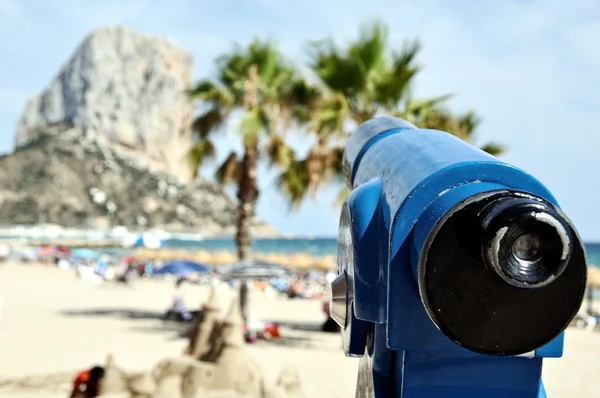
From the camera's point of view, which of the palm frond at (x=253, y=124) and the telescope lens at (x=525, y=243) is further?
the palm frond at (x=253, y=124)

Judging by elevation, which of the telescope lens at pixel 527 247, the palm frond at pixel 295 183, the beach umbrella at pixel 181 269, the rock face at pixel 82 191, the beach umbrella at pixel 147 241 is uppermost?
the telescope lens at pixel 527 247

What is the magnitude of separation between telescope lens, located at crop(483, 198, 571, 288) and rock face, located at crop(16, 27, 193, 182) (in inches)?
5909

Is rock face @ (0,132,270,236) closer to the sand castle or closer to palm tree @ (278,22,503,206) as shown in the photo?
palm tree @ (278,22,503,206)

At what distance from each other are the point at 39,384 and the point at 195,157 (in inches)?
362

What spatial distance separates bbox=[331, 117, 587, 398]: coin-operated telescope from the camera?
1.60m

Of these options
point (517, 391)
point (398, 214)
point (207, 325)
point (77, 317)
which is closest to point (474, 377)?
point (517, 391)

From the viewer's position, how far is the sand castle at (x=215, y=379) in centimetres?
617

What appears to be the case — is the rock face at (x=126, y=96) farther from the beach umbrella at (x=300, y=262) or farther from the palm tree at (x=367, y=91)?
the palm tree at (x=367, y=91)

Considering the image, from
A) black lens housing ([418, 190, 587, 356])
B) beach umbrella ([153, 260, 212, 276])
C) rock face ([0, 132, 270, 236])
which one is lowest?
rock face ([0, 132, 270, 236])

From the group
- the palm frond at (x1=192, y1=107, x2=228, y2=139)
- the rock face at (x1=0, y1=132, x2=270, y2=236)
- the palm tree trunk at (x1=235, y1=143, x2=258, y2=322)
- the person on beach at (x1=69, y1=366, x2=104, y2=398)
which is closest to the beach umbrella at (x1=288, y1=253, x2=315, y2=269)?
the palm tree trunk at (x1=235, y1=143, x2=258, y2=322)

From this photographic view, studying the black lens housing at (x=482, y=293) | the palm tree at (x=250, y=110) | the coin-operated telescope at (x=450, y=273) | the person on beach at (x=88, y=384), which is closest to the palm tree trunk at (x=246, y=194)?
the palm tree at (x=250, y=110)

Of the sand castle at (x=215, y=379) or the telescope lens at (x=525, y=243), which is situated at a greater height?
the telescope lens at (x=525, y=243)

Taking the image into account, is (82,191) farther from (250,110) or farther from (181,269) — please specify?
(250,110)

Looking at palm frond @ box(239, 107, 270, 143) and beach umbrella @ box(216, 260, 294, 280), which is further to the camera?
palm frond @ box(239, 107, 270, 143)
